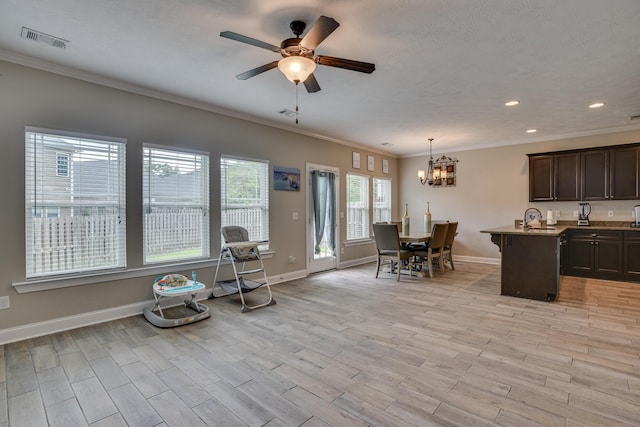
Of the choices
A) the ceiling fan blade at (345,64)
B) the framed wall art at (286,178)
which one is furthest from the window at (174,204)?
the ceiling fan blade at (345,64)

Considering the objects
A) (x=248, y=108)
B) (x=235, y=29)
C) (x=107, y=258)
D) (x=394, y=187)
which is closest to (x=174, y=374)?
(x=107, y=258)

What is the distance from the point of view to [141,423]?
1.80 metres

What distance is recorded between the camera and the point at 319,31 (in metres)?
2.08

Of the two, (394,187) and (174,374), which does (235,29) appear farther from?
(394,187)

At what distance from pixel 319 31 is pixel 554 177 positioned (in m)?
5.93

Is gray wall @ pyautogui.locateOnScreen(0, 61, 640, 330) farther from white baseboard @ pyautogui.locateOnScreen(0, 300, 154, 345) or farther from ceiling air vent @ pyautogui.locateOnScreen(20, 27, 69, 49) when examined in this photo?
ceiling air vent @ pyautogui.locateOnScreen(20, 27, 69, 49)

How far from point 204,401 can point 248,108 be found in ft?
12.0

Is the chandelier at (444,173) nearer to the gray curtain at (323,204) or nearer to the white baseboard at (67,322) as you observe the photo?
the gray curtain at (323,204)

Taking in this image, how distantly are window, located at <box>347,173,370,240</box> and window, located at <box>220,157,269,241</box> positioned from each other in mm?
2271

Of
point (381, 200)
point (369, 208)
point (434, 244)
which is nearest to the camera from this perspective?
point (434, 244)

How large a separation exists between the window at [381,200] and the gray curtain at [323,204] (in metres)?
1.66

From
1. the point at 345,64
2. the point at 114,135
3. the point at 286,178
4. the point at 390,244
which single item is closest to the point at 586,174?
the point at 390,244

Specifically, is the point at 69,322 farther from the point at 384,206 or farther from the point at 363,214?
the point at 384,206

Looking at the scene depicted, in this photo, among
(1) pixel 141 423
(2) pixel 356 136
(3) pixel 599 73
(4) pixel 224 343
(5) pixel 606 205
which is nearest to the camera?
(1) pixel 141 423
